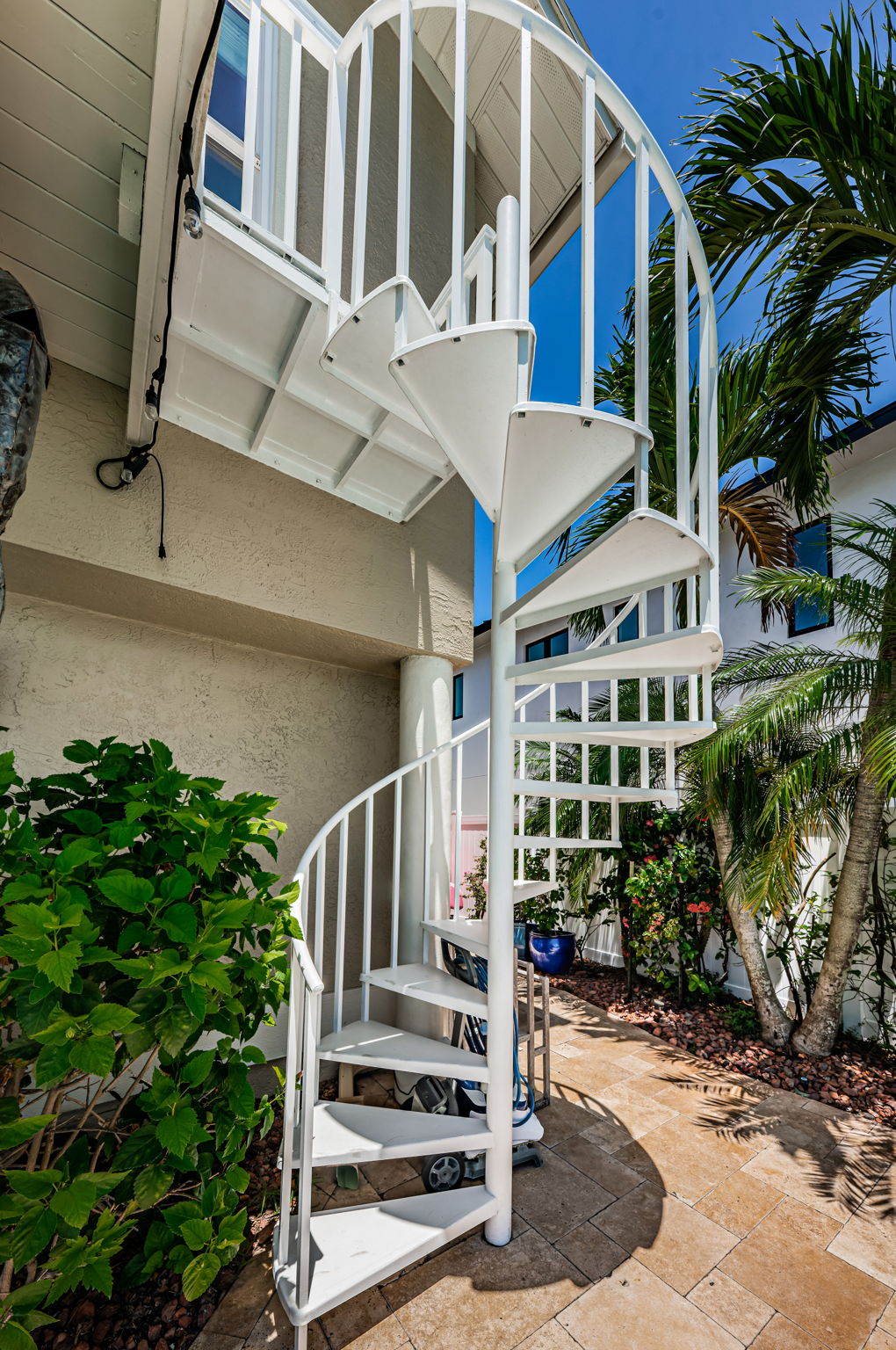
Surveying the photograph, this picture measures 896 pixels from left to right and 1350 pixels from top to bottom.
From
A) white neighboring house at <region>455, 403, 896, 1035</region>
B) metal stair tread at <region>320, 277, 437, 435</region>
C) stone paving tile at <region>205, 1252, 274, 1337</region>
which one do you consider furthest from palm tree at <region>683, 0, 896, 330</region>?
stone paving tile at <region>205, 1252, 274, 1337</region>

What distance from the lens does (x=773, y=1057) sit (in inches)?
143

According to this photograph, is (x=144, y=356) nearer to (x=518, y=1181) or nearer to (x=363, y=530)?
(x=363, y=530)

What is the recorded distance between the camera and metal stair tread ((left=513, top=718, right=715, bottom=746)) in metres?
2.43

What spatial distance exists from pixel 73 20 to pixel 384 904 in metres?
3.89

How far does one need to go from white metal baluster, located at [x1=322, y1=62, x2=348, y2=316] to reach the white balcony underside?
0.07 meters

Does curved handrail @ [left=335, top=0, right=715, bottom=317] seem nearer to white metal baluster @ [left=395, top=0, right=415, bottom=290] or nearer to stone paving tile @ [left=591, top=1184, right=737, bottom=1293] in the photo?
white metal baluster @ [left=395, top=0, right=415, bottom=290]

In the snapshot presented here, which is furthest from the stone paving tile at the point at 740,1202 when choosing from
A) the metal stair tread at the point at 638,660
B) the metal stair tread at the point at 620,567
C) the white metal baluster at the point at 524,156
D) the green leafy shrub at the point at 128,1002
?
the white metal baluster at the point at 524,156

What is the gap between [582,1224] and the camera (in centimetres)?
222

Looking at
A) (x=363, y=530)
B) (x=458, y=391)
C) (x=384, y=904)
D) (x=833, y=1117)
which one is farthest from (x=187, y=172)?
(x=833, y=1117)

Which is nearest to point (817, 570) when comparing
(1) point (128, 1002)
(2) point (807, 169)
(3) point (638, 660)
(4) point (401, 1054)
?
(2) point (807, 169)

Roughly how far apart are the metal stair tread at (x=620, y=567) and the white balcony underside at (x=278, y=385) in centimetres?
91

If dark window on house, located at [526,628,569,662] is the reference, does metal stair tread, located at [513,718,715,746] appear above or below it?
below

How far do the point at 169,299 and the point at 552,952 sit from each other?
18.4 feet

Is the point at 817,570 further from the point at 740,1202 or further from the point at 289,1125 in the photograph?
the point at 289,1125
